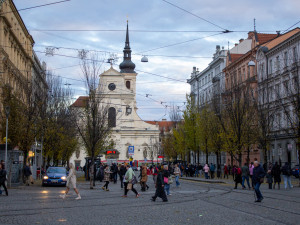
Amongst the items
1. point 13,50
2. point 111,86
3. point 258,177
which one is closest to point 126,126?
point 111,86

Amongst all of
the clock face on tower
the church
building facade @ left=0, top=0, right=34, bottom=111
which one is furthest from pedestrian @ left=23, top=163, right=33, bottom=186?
the clock face on tower

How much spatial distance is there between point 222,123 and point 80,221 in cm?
3332

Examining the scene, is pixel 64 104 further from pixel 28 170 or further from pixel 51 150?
pixel 28 170

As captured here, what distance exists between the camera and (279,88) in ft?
160

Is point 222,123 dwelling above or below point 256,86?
below

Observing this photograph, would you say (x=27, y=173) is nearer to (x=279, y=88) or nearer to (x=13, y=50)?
(x=13, y=50)

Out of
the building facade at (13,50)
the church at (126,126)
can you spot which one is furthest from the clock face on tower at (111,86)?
the building facade at (13,50)

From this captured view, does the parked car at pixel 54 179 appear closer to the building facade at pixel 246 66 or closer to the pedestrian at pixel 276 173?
the pedestrian at pixel 276 173

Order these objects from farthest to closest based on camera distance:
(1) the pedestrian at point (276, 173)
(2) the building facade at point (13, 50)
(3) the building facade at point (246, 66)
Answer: (3) the building facade at point (246, 66) → (2) the building facade at point (13, 50) → (1) the pedestrian at point (276, 173)

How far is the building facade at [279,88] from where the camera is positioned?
45.0 metres

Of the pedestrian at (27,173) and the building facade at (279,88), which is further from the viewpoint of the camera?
the building facade at (279,88)

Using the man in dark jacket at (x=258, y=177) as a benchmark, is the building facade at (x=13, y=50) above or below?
above

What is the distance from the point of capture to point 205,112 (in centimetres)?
5431

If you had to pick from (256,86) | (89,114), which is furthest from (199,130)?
(89,114)
